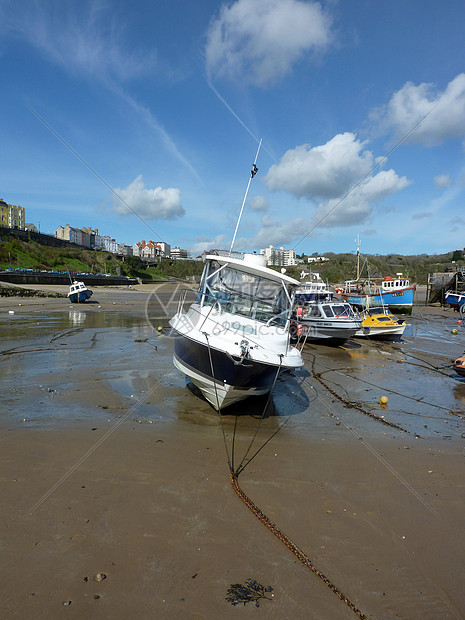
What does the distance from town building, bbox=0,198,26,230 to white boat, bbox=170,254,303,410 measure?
121 meters

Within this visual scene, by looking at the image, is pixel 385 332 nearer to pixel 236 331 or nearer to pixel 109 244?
pixel 236 331

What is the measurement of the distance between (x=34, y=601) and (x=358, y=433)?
19.9 feet

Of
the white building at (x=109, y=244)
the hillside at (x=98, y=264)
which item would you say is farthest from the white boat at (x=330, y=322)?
the white building at (x=109, y=244)

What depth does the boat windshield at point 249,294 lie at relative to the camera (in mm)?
8547

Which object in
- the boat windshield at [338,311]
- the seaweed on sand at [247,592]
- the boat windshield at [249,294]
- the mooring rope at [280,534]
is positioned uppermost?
the boat windshield at [249,294]

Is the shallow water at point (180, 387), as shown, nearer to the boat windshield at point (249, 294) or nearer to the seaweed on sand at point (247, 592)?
the boat windshield at point (249, 294)

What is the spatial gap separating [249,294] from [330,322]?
10.2 metres

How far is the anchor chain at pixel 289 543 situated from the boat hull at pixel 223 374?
79.4 inches

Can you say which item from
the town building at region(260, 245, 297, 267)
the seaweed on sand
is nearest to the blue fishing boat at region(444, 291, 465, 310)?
the town building at region(260, 245, 297, 267)

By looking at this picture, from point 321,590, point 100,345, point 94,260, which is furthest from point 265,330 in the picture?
point 94,260

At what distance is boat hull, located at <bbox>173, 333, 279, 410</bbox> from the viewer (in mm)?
6938

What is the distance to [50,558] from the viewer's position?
3678 millimetres

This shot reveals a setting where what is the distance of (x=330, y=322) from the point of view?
17.8 metres

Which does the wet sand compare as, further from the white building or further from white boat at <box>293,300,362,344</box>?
the white building
